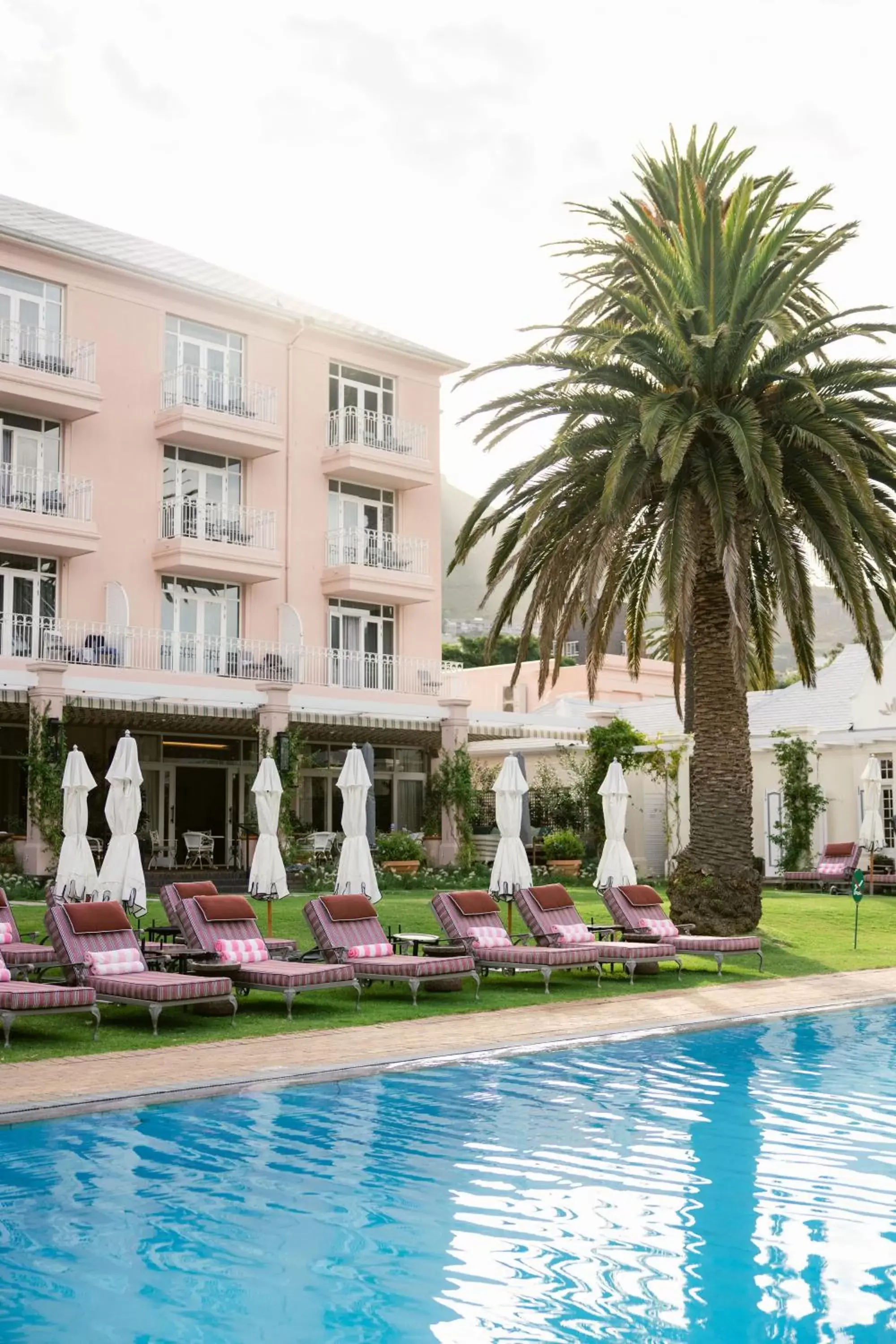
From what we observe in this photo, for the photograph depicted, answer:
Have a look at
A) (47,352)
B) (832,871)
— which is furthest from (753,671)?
(47,352)

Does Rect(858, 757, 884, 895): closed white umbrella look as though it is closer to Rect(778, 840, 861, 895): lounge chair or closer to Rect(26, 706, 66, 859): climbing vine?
Rect(778, 840, 861, 895): lounge chair

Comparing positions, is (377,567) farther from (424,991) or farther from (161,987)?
(161,987)

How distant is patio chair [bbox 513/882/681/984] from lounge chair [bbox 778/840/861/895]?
14700mm

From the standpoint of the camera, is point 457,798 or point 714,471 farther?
point 457,798

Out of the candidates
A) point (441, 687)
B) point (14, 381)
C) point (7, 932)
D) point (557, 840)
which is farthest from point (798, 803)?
point (7, 932)

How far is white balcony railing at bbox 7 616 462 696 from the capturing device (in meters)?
32.1

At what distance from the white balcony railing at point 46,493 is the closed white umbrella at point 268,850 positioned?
50.6ft

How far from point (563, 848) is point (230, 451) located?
13265 millimetres

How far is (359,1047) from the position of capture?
1235 cm

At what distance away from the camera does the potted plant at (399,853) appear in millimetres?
30547

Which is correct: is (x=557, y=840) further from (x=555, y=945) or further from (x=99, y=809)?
(x=555, y=945)

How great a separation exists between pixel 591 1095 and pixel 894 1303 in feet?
15.5

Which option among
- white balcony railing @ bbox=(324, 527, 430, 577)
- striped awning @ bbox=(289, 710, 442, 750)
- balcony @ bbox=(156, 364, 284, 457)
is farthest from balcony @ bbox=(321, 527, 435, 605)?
striped awning @ bbox=(289, 710, 442, 750)

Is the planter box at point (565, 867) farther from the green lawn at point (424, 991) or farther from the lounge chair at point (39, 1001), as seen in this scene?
the lounge chair at point (39, 1001)
